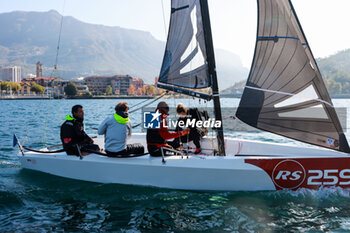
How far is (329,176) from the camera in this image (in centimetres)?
451

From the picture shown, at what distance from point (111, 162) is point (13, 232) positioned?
1724 mm

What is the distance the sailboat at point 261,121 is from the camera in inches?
179

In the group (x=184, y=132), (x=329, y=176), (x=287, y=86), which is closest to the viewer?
(x=329, y=176)

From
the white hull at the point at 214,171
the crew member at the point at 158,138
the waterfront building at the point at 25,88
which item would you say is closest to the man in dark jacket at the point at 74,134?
the white hull at the point at 214,171

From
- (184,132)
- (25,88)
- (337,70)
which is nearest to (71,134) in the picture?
(184,132)

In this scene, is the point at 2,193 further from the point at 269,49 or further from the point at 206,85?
the point at 269,49

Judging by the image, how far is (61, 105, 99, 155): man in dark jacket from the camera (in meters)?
5.04

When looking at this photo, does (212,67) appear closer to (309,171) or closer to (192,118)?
(192,118)

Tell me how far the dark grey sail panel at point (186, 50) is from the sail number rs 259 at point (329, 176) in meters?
2.21

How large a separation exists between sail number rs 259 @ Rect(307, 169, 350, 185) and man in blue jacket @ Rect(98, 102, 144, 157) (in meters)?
2.79

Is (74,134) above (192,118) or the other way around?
the other way around

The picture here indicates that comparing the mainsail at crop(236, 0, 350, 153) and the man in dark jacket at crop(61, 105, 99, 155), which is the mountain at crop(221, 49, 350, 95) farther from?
the man in dark jacket at crop(61, 105, 99, 155)

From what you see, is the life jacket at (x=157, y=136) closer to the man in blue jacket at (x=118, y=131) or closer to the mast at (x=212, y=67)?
the man in blue jacket at (x=118, y=131)

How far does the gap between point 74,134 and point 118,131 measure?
874mm
